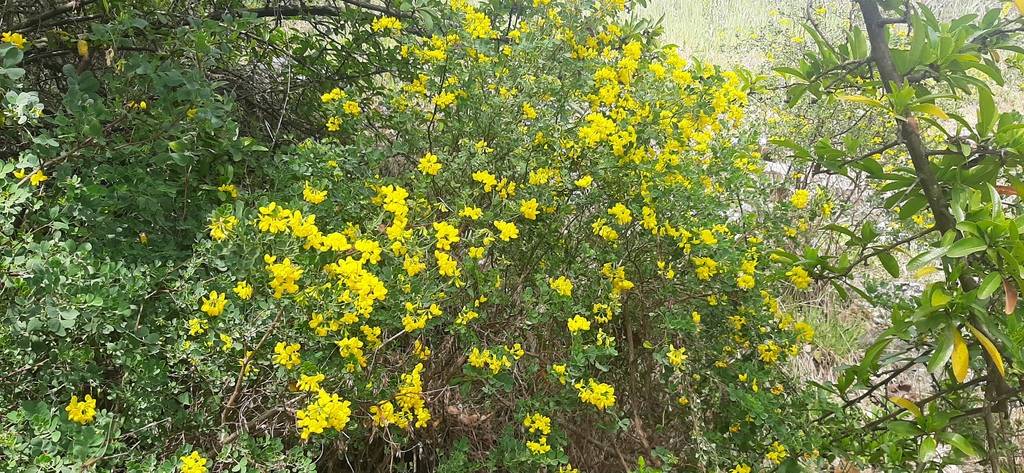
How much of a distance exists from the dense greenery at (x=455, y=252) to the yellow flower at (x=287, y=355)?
1 centimetres

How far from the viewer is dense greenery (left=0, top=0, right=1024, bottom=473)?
1.37m

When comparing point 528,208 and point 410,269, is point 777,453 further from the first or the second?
point 410,269

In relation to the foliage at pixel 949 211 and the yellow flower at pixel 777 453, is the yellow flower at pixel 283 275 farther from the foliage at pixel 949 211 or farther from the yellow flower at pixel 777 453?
the yellow flower at pixel 777 453

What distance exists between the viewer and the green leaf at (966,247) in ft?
4.02

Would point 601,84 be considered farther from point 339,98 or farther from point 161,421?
point 161,421

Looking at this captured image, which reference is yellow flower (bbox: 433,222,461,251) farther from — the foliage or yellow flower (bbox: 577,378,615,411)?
the foliage

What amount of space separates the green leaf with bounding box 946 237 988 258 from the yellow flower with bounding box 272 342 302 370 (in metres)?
1.27

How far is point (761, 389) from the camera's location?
1.97 metres

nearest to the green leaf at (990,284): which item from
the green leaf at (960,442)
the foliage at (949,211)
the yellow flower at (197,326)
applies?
the foliage at (949,211)

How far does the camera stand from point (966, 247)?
1234 mm

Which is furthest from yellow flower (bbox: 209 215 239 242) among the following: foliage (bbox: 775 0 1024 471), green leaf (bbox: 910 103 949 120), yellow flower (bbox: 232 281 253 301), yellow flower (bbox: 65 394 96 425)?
green leaf (bbox: 910 103 949 120)

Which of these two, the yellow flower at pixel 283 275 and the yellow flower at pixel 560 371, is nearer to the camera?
the yellow flower at pixel 283 275

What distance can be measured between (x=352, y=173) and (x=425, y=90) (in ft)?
1.11

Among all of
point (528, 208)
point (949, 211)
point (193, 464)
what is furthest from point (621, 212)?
point (193, 464)
